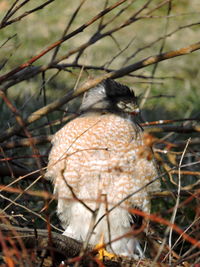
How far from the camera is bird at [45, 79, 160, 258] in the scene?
378cm

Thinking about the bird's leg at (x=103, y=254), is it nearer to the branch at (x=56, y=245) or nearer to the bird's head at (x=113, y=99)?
the branch at (x=56, y=245)

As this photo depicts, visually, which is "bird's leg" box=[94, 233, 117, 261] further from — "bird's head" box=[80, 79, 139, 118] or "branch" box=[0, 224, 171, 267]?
"bird's head" box=[80, 79, 139, 118]

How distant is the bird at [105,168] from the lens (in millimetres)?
3777

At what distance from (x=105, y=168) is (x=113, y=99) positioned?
0.75 meters

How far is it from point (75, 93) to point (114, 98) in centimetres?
41

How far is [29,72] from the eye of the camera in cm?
406

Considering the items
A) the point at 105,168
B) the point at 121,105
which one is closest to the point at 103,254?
the point at 105,168

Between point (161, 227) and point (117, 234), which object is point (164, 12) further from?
point (117, 234)

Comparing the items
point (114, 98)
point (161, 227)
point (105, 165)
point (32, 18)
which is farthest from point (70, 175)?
point (32, 18)

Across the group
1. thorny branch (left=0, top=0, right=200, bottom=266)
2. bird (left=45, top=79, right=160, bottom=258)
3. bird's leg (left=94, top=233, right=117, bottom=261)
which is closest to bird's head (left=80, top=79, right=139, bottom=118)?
bird (left=45, top=79, right=160, bottom=258)

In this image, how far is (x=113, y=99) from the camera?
14.1ft

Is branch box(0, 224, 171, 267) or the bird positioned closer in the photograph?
branch box(0, 224, 171, 267)

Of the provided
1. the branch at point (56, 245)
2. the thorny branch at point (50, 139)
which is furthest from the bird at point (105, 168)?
the branch at point (56, 245)

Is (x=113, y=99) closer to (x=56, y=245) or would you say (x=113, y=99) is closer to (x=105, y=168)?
(x=105, y=168)
